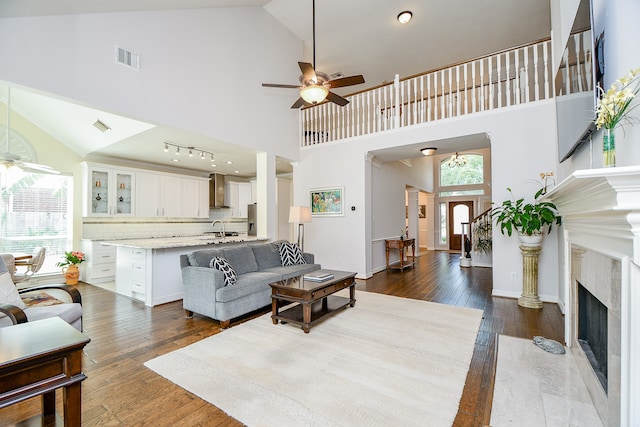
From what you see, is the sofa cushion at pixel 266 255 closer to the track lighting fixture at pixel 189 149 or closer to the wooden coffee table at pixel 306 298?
the wooden coffee table at pixel 306 298

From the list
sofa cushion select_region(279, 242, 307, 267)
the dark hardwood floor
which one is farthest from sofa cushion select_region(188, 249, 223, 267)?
sofa cushion select_region(279, 242, 307, 267)

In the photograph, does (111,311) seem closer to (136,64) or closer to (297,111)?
(136,64)

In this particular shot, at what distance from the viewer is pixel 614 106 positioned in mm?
1402

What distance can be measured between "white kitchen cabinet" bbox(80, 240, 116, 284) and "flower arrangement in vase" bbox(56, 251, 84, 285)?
5.3 inches

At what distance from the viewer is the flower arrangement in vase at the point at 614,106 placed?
131 centimetres

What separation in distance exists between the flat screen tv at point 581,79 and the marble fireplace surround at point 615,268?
61cm

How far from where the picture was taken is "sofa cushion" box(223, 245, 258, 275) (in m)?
4.00

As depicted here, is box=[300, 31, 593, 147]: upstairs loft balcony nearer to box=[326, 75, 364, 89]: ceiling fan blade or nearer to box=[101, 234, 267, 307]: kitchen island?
box=[326, 75, 364, 89]: ceiling fan blade

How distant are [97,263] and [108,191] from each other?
148 centimetres

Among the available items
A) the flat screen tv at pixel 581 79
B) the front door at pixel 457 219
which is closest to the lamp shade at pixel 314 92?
the flat screen tv at pixel 581 79

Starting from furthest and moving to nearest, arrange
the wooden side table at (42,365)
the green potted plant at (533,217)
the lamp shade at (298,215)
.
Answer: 1. the lamp shade at (298,215)
2. the green potted plant at (533,217)
3. the wooden side table at (42,365)

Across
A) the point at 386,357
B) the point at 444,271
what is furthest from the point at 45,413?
the point at 444,271

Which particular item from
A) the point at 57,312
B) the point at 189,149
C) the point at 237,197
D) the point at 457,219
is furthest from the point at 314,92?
the point at 457,219

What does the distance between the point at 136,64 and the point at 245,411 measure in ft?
13.3
